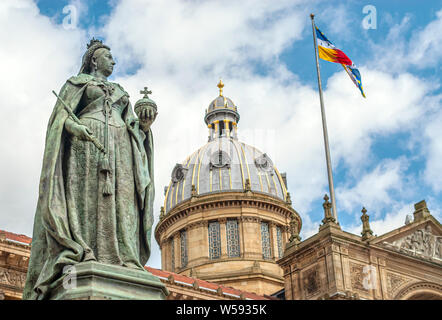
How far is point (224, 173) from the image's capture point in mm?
63312

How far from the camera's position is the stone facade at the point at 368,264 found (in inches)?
1629

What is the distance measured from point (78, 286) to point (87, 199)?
106cm

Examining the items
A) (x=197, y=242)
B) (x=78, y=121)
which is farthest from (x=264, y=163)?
(x=78, y=121)

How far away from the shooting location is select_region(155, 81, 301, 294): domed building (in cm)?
5819

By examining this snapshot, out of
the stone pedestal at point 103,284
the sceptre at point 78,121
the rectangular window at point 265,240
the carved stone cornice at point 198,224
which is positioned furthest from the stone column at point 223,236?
the stone pedestal at point 103,284

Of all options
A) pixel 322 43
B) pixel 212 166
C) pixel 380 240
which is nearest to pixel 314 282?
pixel 380 240

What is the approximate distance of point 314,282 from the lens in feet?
139

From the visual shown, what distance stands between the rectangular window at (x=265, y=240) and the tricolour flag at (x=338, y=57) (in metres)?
23.1

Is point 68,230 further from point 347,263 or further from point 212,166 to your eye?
point 212,166

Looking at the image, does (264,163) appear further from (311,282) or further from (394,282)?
(311,282)

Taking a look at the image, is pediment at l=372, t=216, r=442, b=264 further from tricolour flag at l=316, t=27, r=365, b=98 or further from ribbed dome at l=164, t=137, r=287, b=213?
ribbed dome at l=164, t=137, r=287, b=213

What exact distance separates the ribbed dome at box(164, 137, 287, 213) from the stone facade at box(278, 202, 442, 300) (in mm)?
17575

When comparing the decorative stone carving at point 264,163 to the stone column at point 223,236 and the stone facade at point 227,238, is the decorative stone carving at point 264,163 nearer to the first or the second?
the stone facade at point 227,238

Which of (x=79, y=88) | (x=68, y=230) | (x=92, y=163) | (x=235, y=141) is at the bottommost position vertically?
(x=68, y=230)
